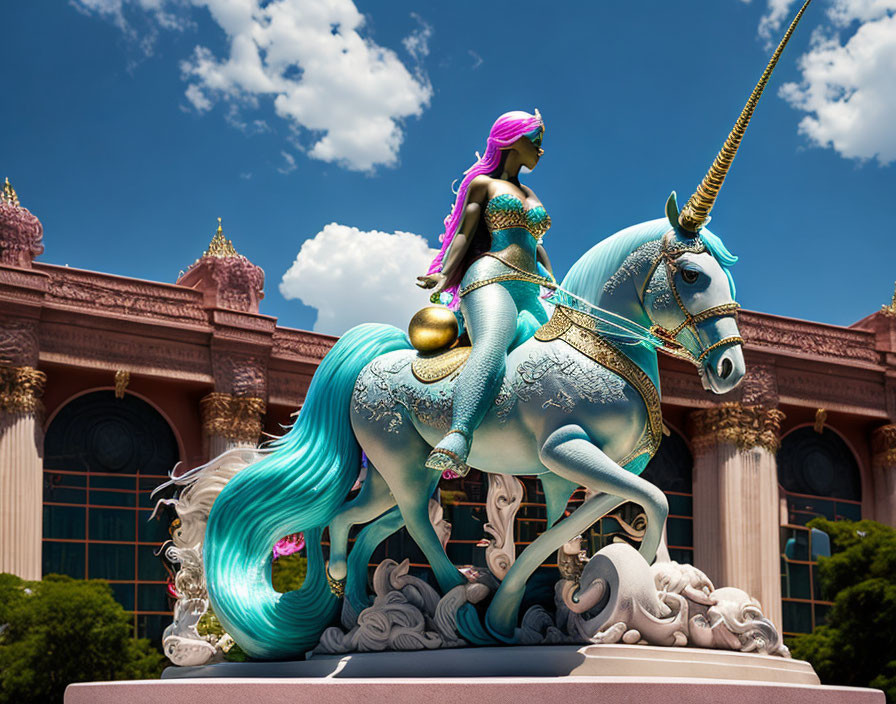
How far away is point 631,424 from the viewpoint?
18.9 ft

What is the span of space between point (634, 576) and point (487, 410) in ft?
3.46

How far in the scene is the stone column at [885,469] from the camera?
2808 centimetres

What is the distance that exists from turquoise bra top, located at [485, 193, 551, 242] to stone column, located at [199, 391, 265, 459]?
17.2m

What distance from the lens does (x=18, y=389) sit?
821 inches

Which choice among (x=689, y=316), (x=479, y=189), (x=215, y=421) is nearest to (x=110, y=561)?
(x=215, y=421)

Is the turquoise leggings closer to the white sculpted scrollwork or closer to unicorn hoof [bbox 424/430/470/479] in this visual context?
unicorn hoof [bbox 424/430/470/479]

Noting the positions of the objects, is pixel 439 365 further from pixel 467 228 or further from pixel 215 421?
pixel 215 421

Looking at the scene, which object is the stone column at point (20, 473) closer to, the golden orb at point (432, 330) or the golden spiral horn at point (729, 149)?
the golden orb at point (432, 330)

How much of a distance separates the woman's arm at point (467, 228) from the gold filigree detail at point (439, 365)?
0.41 m

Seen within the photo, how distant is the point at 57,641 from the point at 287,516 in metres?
12.0

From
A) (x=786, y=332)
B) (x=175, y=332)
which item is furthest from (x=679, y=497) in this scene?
(x=175, y=332)

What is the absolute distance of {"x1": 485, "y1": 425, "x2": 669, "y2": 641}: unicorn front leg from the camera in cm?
550

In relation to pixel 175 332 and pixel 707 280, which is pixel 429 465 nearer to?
pixel 707 280

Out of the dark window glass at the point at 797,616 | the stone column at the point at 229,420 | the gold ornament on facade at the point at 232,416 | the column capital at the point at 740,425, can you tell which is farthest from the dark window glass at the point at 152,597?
the dark window glass at the point at 797,616
